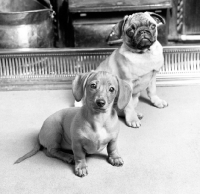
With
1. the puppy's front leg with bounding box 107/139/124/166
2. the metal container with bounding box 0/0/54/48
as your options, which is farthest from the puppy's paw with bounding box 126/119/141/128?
the metal container with bounding box 0/0/54/48

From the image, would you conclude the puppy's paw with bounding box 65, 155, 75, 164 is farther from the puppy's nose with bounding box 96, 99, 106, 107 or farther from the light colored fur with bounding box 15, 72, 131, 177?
the puppy's nose with bounding box 96, 99, 106, 107

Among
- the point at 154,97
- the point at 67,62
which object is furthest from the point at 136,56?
the point at 67,62

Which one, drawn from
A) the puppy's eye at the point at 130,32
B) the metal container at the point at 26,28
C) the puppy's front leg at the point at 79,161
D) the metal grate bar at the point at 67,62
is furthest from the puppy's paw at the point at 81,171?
the metal container at the point at 26,28

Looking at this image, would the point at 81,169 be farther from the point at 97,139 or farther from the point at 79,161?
the point at 97,139

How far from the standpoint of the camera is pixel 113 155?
5.52 ft

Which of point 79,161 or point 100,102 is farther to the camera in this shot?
point 79,161

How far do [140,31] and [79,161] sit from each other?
83 cm

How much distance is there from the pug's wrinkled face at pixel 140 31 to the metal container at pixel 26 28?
0.92 meters

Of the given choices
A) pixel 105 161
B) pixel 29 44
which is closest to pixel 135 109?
pixel 105 161

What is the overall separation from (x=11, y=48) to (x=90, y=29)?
61 centimetres

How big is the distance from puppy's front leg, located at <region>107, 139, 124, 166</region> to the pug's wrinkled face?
668mm

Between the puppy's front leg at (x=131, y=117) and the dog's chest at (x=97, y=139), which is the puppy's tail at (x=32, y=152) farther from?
Result: the puppy's front leg at (x=131, y=117)

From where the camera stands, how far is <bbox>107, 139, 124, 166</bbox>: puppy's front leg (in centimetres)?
165

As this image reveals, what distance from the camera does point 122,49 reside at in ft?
7.11
